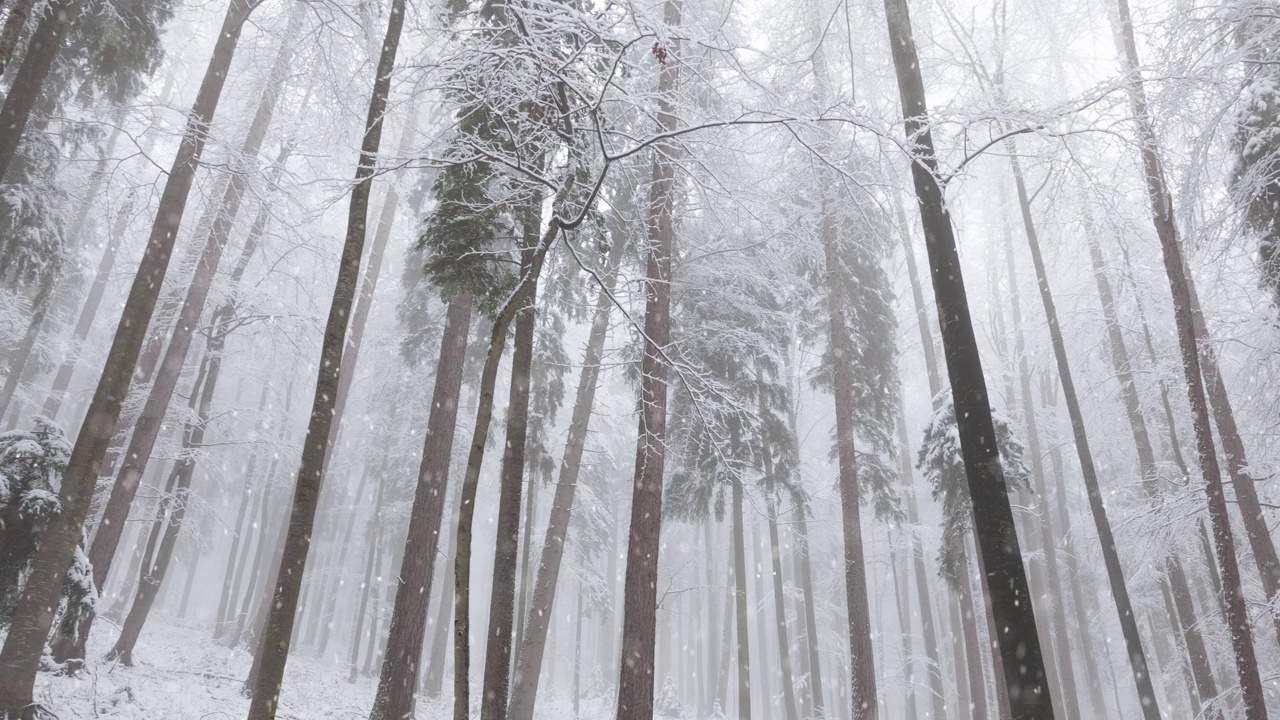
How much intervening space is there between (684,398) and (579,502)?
10.4 metres

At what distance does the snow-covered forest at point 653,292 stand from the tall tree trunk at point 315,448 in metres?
0.04

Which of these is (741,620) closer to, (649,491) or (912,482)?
(649,491)

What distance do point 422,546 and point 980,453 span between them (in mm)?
6863

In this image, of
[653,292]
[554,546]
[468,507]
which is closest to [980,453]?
[468,507]

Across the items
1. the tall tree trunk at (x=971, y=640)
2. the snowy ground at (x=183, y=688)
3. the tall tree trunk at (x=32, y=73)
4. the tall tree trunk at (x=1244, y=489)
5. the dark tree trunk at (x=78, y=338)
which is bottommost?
the snowy ground at (x=183, y=688)

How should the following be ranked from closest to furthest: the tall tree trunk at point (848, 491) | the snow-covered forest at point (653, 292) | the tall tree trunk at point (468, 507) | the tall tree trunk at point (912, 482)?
the tall tree trunk at point (468, 507) < the snow-covered forest at point (653, 292) < the tall tree trunk at point (848, 491) < the tall tree trunk at point (912, 482)

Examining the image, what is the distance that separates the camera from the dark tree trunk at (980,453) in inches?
186

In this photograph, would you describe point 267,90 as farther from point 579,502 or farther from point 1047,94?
point 1047,94

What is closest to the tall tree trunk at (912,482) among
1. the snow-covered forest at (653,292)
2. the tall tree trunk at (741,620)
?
the snow-covered forest at (653,292)

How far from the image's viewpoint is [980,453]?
541 cm

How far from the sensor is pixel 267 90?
12.6 metres

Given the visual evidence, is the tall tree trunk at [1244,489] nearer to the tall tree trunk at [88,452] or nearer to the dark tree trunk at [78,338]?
the tall tree trunk at [88,452]

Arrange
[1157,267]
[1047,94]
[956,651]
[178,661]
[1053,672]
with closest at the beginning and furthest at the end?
[178,661] → [1047,94] → [1157,267] → [1053,672] → [956,651]

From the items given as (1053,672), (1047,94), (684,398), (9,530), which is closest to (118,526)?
(9,530)
